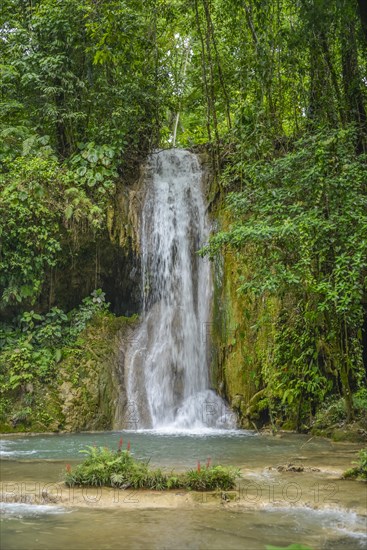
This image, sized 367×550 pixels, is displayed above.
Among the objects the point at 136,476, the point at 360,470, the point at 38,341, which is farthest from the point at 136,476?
the point at 38,341

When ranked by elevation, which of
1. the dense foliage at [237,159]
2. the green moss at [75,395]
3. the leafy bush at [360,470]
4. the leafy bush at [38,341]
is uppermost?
the dense foliage at [237,159]

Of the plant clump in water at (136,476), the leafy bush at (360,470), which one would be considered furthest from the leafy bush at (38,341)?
the leafy bush at (360,470)

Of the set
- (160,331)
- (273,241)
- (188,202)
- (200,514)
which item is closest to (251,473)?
(200,514)

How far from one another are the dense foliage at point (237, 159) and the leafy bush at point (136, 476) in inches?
120

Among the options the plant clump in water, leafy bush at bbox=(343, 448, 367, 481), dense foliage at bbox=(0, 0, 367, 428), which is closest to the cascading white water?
dense foliage at bbox=(0, 0, 367, 428)

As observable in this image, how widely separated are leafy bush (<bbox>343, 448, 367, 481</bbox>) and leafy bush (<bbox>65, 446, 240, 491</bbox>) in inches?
50.5

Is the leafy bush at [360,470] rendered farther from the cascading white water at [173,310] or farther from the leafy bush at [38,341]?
the leafy bush at [38,341]

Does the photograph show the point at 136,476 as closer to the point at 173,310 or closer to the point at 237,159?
the point at 173,310

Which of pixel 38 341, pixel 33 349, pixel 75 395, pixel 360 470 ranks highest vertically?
pixel 38 341

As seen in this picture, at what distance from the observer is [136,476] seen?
6.08 metres

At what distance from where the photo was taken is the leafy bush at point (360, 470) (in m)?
6.30

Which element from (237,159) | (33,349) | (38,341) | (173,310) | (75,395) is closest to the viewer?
(75,395)

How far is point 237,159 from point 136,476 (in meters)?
8.47

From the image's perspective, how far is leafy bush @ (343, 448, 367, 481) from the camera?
630 centimetres
